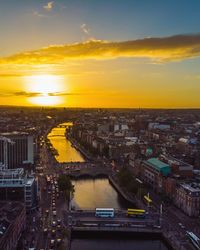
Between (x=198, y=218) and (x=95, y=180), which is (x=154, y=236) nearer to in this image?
(x=198, y=218)

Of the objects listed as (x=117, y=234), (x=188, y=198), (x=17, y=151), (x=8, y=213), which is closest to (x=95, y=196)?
(x=188, y=198)

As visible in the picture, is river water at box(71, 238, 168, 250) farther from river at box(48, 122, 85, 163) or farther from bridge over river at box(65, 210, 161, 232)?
river at box(48, 122, 85, 163)

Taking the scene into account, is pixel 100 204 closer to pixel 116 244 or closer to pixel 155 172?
pixel 155 172

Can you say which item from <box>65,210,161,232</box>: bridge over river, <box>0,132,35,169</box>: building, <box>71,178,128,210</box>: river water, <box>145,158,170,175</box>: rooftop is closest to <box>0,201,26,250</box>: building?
<box>65,210,161,232</box>: bridge over river

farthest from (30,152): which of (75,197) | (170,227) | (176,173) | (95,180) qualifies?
(170,227)

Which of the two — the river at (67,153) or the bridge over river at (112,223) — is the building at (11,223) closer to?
the bridge over river at (112,223)

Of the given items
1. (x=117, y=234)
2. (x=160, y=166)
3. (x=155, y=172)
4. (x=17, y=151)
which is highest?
(x=17, y=151)
